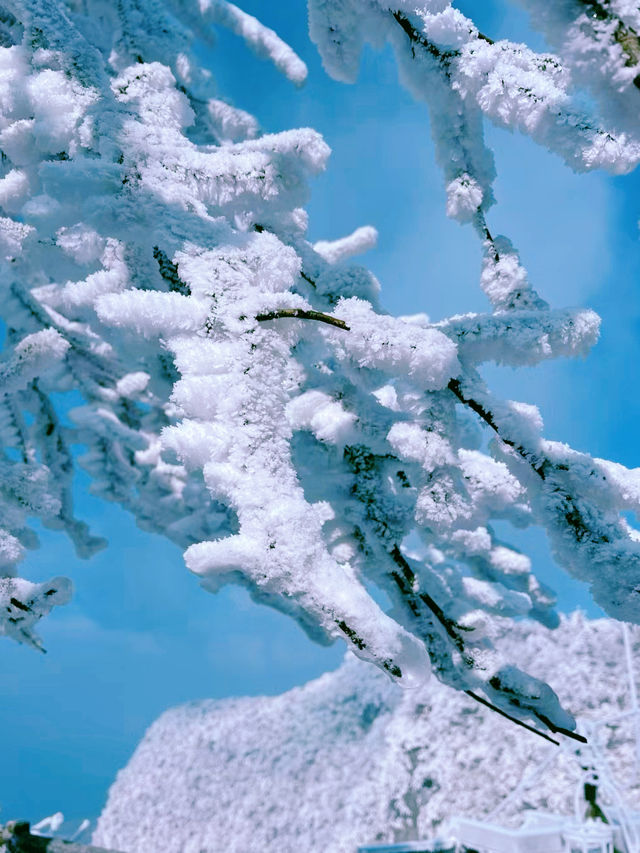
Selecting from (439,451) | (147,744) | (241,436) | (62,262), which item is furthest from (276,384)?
(147,744)

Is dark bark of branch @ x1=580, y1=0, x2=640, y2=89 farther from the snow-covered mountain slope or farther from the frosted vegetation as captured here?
the snow-covered mountain slope

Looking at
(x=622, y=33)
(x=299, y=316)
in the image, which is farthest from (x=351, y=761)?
(x=622, y=33)

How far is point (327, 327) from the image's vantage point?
2.35 meters

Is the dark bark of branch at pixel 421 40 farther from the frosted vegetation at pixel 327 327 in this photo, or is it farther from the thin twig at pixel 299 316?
the thin twig at pixel 299 316

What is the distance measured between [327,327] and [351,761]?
506 inches

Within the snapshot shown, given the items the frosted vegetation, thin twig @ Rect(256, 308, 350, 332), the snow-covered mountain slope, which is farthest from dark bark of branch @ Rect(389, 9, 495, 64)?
the snow-covered mountain slope

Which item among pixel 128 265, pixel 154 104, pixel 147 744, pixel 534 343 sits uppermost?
pixel 154 104

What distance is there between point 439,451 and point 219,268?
1203 millimetres

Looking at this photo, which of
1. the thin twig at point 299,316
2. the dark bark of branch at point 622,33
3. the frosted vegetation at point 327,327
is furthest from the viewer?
the thin twig at point 299,316

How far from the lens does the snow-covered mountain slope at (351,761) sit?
9648 millimetres

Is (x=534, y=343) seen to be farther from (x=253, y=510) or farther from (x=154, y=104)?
(x=154, y=104)

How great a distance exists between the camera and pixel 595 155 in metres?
1.80

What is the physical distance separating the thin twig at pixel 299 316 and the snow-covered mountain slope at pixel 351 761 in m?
8.48

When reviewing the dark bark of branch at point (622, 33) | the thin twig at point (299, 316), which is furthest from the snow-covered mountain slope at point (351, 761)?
the dark bark of branch at point (622, 33)
